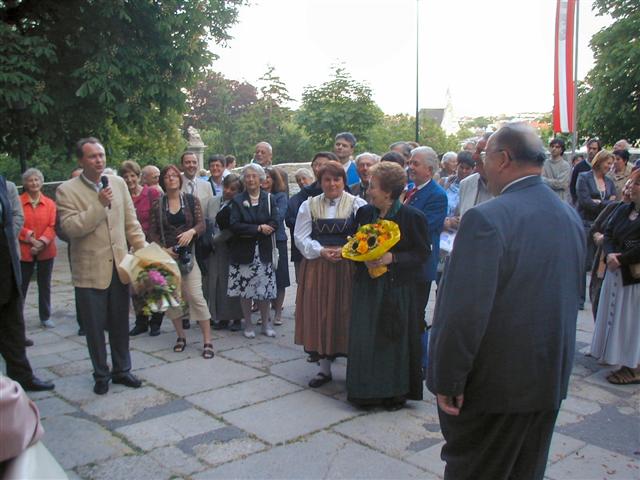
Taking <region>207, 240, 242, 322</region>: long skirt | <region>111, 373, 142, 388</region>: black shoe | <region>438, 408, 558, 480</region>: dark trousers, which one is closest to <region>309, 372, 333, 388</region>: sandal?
<region>111, 373, 142, 388</region>: black shoe

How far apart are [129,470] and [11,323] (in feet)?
6.67

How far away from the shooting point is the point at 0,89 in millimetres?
11047

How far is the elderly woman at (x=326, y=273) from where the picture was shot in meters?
5.16

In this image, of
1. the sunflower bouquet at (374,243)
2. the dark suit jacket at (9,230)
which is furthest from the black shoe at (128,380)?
the sunflower bouquet at (374,243)

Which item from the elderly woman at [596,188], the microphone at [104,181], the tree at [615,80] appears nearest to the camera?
the microphone at [104,181]

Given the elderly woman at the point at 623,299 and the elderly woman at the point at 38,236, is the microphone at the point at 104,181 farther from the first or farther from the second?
the elderly woman at the point at 623,299

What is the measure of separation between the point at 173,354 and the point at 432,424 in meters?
2.95

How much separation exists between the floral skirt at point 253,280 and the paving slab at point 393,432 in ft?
7.90

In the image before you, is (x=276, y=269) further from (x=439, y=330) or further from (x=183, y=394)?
(x=439, y=330)

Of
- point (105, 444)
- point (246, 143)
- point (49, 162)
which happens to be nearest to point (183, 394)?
point (105, 444)

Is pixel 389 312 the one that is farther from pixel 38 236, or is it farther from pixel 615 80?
pixel 615 80

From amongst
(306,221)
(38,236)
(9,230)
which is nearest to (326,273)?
(306,221)

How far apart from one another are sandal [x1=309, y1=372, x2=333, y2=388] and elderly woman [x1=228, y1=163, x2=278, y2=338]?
159 cm

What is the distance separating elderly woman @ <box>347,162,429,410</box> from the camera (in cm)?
451
